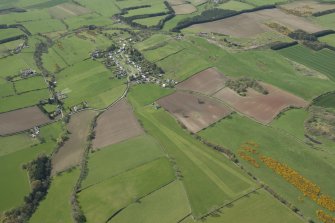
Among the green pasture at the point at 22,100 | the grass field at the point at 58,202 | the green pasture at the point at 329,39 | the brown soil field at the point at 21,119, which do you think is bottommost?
the grass field at the point at 58,202

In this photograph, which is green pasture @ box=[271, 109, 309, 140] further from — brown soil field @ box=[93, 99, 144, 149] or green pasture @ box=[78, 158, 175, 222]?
brown soil field @ box=[93, 99, 144, 149]

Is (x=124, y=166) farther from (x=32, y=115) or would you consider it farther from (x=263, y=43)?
(x=263, y=43)

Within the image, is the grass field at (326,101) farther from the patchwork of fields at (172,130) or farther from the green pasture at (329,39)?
the green pasture at (329,39)

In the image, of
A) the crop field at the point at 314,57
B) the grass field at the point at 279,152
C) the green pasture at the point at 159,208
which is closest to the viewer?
the green pasture at the point at 159,208

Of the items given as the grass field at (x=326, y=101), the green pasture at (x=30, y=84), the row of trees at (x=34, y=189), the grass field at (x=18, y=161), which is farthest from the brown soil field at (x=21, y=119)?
the grass field at (x=326, y=101)

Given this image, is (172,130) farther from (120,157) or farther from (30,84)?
(30,84)

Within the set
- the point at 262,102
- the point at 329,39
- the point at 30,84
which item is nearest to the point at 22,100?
the point at 30,84

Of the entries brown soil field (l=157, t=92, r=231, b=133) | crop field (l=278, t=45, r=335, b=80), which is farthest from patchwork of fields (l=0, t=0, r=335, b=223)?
crop field (l=278, t=45, r=335, b=80)
